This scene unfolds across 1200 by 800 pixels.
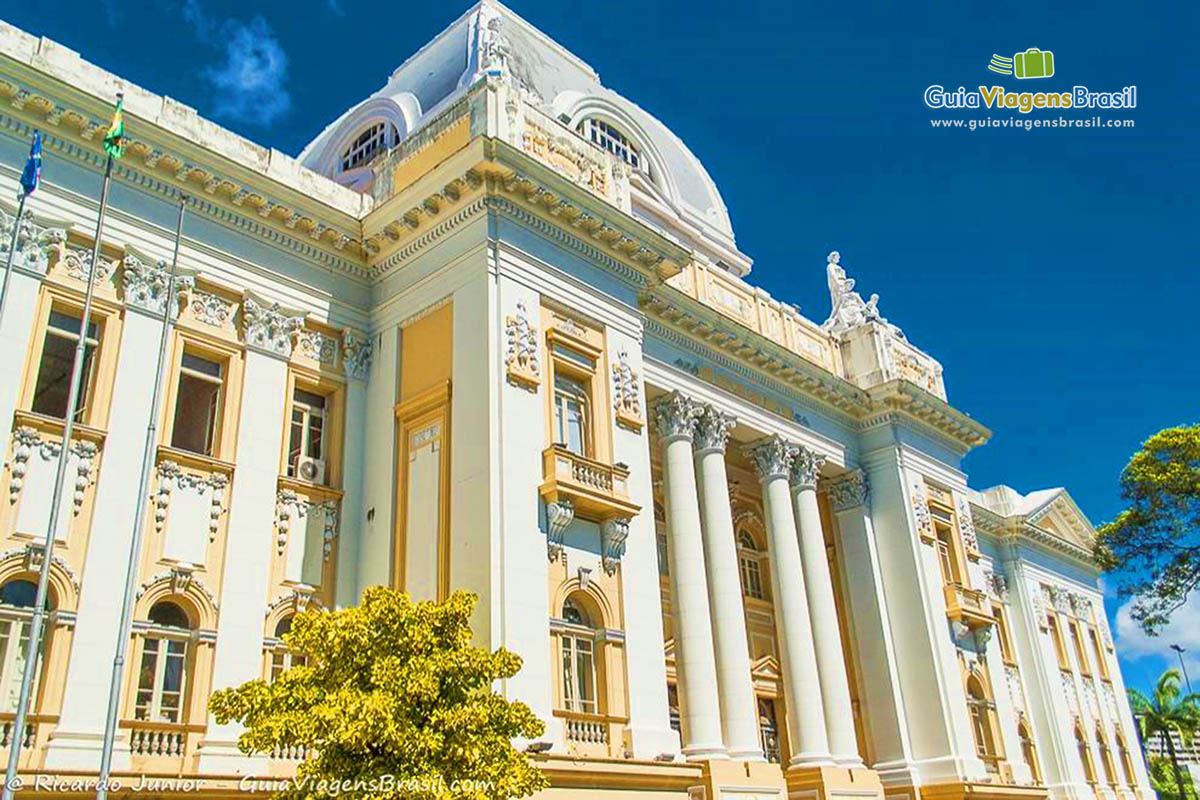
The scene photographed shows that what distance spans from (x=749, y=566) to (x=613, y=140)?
482 inches

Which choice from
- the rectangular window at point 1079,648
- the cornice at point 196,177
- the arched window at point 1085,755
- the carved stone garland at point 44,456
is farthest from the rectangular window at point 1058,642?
the carved stone garland at point 44,456

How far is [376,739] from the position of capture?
11.3 m

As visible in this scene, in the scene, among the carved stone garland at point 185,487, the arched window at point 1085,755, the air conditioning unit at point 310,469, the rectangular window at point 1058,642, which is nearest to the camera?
the carved stone garland at point 185,487

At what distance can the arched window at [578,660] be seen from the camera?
16.0 m

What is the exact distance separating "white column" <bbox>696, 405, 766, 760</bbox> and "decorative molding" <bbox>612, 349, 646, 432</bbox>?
4.17 metres

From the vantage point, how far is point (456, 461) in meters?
16.6

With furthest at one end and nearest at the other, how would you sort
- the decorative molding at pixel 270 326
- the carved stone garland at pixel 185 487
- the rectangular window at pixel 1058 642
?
the rectangular window at pixel 1058 642
the decorative molding at pixel 270 326
the carved stone garland at pixel 185 487

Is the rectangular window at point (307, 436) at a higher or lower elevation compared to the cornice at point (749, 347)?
lower

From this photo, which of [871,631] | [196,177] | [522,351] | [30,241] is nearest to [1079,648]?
[871,631]

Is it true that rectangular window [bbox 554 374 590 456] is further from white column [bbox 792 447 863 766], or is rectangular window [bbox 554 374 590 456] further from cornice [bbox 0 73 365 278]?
white column [bbox 792 447 863 766]

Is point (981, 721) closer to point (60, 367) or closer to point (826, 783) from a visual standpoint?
point (826, 783)

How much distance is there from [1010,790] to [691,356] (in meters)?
12.7

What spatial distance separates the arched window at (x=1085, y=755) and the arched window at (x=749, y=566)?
15718 mm

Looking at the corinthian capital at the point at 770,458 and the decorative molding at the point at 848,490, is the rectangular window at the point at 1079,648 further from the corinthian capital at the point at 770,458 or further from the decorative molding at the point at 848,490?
the corinthian capital at the point at 770,458
